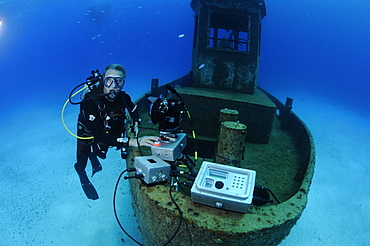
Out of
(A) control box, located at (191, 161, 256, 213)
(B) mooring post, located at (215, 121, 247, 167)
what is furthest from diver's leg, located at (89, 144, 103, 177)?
Answer: (A) control box, located at (191, 161, 256, 213)

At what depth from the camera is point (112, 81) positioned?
11.4 ft

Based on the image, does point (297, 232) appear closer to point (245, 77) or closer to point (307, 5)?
point (245, 77)

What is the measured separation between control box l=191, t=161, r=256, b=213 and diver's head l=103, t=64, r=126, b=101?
2.14 meters

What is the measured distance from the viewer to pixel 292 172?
4.50 m

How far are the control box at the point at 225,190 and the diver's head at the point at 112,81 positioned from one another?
7.01 feet

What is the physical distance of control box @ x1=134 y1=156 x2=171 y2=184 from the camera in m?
2.28

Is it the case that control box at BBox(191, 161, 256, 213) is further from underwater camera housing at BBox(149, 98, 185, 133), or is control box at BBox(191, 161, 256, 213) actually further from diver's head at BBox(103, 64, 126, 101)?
diver's head at BBox(103, 64, 126, 101)

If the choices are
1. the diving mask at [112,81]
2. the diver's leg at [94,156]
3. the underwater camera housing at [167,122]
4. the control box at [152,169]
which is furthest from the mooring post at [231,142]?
the diver's leg at [94,156]

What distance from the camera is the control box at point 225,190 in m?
1.92

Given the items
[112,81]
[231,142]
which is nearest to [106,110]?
[112,81]

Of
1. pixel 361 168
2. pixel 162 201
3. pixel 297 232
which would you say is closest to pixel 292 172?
pixel 297 232

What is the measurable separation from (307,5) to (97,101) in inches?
4981

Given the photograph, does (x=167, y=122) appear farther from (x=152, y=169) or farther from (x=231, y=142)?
(x=231, y=142)

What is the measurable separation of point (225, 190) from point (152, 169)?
796 millimetres
